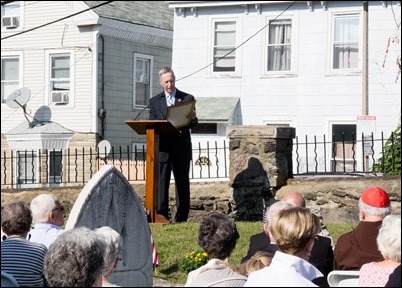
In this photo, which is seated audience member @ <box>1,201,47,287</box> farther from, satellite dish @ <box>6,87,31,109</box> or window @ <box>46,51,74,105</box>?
window @ <box>46,51,74,105</box>

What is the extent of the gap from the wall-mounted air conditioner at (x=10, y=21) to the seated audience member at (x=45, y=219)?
23.3 metres

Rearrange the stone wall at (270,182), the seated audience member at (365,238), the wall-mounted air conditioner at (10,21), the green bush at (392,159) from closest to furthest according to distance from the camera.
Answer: the seated audience member at (365,238), the stone wall at (270,182), the green bush at (392,159), the wall-mounted air conditioner at (10,21)

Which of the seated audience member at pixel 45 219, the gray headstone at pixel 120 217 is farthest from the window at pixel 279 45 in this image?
the gray headstone at pixel 120 217

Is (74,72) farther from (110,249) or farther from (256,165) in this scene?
(110,249)

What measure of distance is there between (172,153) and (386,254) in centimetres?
684

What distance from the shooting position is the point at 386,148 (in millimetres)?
16578

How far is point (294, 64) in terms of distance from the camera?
25.3 meters

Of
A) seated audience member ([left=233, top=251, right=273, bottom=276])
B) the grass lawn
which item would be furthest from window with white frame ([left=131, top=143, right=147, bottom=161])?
seated audience member ([left=233, top=251, right=273, bottom=276])

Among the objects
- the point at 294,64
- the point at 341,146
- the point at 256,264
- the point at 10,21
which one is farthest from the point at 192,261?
the point at 10,21

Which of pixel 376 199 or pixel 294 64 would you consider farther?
pixel 294 64

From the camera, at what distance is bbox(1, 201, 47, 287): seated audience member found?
629 cm

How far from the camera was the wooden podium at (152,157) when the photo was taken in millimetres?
11523

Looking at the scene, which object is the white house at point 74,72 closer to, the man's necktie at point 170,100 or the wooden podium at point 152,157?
the wooden podium at point 152,157

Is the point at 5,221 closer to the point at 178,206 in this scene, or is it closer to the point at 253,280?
the point at 253,280
